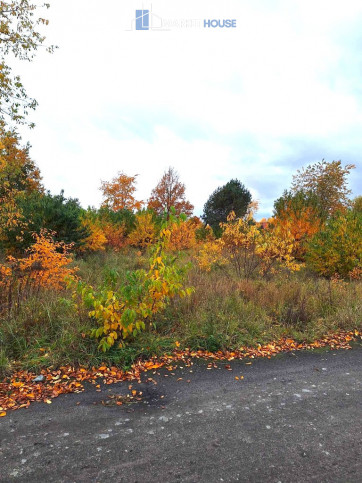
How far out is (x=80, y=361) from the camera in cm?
370

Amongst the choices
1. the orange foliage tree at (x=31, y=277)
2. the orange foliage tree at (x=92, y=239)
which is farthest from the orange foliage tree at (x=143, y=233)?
the orange foliage tree at (x=31, y=277)

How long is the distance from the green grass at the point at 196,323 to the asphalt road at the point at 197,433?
0.72 m

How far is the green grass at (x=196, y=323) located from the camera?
3.81 metres

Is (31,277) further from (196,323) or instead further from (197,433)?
(197,433)

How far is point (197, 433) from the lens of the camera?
2486mm

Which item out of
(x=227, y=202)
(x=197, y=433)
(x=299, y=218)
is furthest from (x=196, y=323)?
(x=227, y=202)

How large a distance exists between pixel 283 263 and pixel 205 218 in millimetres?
25050

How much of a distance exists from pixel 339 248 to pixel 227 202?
23715 mm

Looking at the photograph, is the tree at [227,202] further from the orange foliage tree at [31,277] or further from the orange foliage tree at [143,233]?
the orange foliage tree at [31,277]

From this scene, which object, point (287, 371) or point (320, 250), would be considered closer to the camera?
point (287, 371)

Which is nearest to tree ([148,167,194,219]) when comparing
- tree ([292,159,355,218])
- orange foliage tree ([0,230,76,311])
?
tree ([292,159,355,218])

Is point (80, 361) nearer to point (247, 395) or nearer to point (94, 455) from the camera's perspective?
point (94, 455)

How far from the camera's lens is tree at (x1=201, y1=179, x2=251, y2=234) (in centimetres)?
3166

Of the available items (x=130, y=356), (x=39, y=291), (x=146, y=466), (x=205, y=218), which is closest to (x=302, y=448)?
(x=146, y=466)
